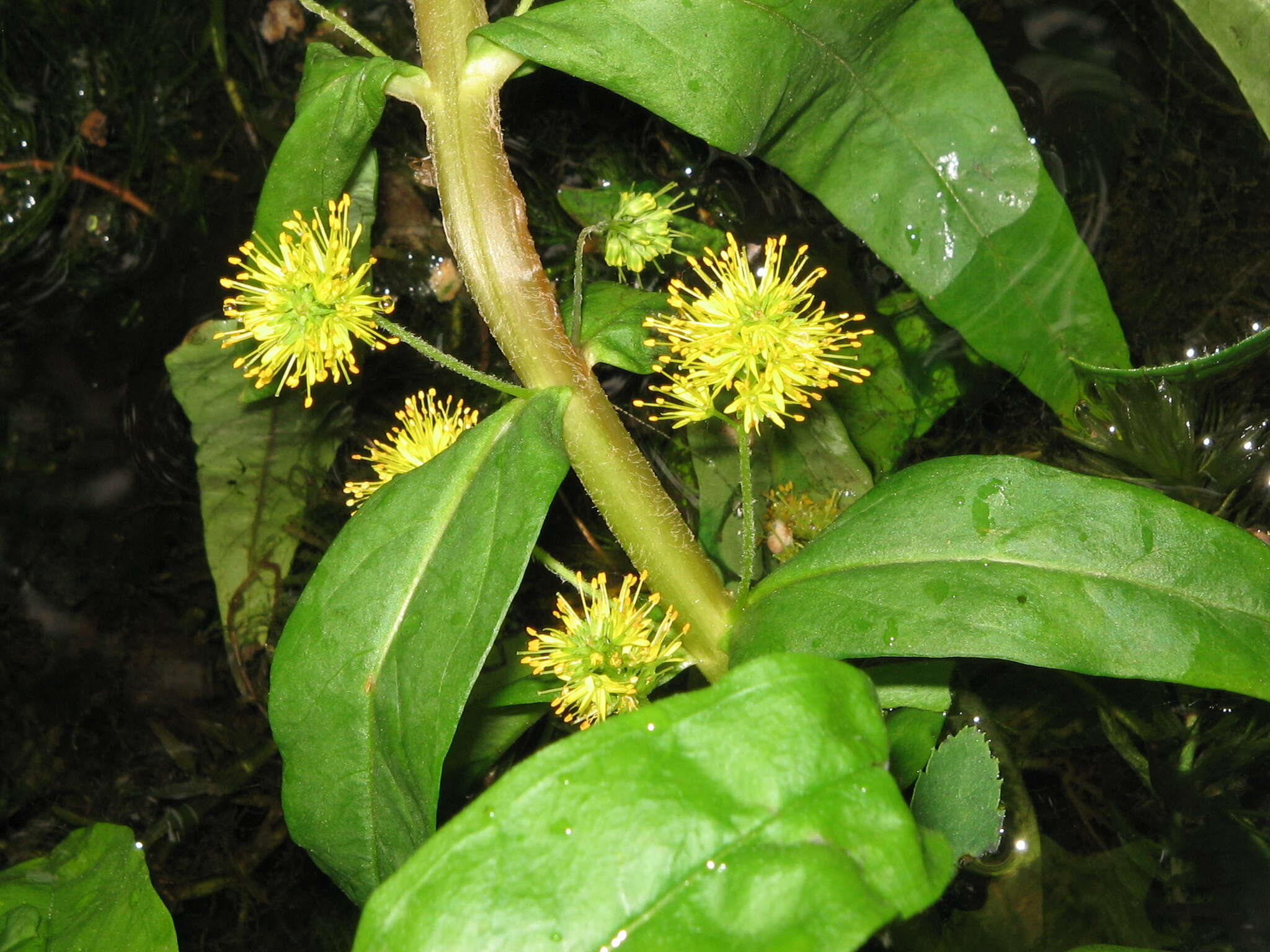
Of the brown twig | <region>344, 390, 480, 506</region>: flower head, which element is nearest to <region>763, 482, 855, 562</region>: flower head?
<region>344, 390, 480, 506</region>: flower head

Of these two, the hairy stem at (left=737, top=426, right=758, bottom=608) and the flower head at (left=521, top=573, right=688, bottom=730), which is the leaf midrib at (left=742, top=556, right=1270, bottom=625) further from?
the flower head at (left=521, top=573, right=688, bottom=730)

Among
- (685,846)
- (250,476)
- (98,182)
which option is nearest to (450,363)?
(685,846)

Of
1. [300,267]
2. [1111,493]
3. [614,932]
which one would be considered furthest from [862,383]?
[614,932]

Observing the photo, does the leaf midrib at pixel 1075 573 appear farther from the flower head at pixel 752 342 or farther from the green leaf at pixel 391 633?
the green leaf at pixel 391 633

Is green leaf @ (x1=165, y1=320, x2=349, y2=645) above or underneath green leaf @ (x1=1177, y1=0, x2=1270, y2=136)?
above

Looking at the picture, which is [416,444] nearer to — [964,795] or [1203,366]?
[964,795]

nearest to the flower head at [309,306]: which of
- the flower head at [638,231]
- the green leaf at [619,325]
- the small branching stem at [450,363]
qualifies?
the small branching stem at [450,363]
